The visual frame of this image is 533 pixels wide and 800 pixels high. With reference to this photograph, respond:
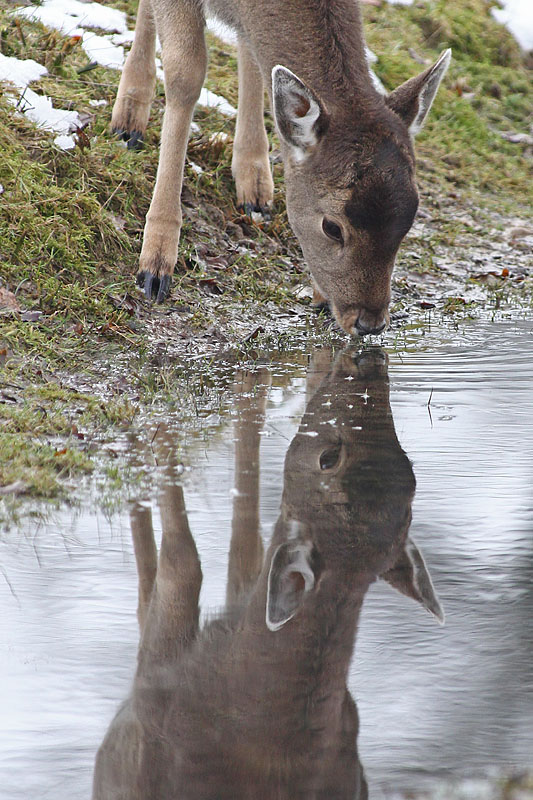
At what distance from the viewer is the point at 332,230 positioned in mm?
6418

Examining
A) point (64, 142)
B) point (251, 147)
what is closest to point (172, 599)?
point (64, 142)

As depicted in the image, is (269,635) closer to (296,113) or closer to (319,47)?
(296,113)

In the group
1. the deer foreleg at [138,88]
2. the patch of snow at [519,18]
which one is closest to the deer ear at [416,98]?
the deer foreleg at [138,88]

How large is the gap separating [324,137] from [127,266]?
5.53 ft

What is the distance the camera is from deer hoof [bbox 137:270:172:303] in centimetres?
694

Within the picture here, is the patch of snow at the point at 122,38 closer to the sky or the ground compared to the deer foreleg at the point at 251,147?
closer to the sky

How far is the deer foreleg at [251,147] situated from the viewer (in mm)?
8000

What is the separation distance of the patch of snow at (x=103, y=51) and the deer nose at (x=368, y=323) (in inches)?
168

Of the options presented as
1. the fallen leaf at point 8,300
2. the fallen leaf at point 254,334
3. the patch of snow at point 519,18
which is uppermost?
the patch of snow at point 519,18

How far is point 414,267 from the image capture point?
28.7ft

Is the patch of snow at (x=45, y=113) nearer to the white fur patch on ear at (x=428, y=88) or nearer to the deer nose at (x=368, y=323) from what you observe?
the white fur patch on ear at (x=428, y=88)

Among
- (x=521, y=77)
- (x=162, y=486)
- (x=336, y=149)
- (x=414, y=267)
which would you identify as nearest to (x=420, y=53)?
(x=521, y=77)

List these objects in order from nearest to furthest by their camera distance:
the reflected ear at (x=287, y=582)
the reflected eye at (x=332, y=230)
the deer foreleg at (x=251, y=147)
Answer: the reflected ear at (x=287, y=582) < the reflected eye at (x=332, y=230) < the deer foreleg at (x=251, y=147)

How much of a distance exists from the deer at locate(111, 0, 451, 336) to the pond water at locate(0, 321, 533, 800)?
3.96ft
